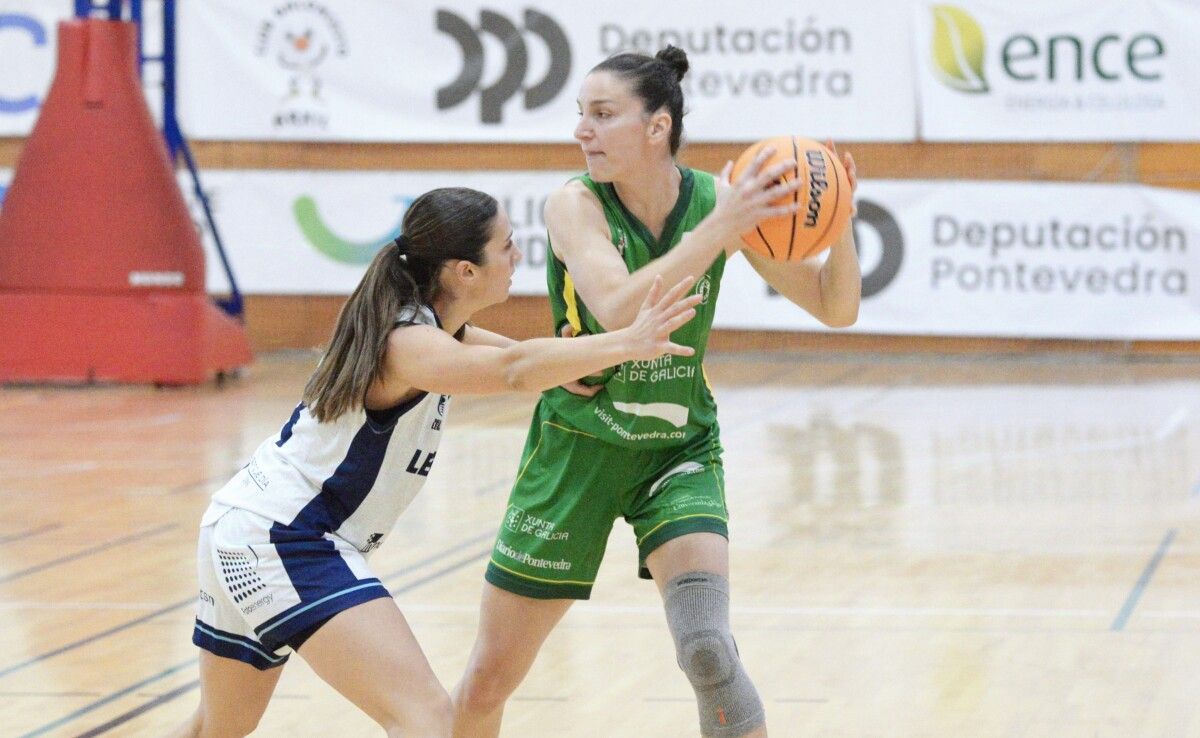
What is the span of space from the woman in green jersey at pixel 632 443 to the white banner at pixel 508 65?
10884 millimetres

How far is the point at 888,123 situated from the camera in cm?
1434

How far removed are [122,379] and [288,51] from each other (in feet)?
12.2

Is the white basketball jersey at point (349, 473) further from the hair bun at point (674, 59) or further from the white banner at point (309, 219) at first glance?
the white banner at point (309, 219)

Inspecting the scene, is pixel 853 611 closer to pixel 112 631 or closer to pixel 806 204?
pixel 112 631

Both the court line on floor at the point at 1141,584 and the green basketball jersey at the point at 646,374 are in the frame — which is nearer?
the green basketball jersey at the point at 646,374

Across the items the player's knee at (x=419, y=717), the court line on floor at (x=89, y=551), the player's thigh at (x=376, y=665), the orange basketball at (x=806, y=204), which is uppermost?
the orange basketball at (x=806, y=204)

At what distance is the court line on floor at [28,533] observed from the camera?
7244 mm

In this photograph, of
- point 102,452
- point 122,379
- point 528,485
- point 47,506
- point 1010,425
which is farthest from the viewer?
point 122,379

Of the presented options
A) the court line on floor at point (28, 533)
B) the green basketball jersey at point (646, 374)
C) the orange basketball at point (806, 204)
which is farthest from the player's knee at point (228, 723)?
the court line on floor at point (28, 533)

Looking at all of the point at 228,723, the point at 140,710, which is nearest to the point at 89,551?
the point at 140,710

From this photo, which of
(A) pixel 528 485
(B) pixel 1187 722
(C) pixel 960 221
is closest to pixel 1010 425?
(C) pixel 960 221

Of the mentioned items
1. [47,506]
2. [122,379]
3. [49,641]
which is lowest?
[122,379]

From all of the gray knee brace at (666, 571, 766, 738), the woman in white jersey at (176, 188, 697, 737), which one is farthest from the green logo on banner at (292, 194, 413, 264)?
the gray knee brace at (666, 571, 766, 738)

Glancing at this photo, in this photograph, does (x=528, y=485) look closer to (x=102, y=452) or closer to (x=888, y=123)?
(x=102, y=452)
